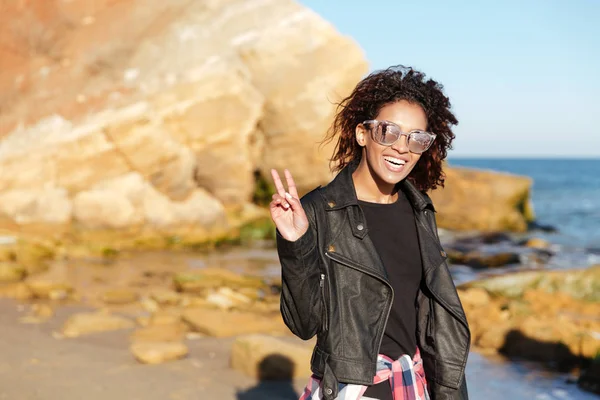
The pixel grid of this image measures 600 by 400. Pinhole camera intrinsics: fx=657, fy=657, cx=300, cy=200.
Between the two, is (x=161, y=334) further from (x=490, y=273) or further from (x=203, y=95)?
(x=203, y=95)

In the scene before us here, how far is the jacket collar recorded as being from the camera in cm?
269

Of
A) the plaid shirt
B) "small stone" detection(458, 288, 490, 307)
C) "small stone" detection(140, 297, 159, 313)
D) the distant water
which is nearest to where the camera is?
the plaid shirt

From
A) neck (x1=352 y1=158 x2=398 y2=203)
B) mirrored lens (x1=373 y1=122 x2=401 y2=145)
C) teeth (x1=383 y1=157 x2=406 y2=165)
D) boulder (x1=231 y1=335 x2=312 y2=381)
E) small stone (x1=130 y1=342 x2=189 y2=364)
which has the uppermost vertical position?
mirrored lens (x1=373 y1=122 x2=401 y2=145)

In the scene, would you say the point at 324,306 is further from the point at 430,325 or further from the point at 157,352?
the point at 157,352

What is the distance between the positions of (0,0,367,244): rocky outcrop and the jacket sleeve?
14.4m

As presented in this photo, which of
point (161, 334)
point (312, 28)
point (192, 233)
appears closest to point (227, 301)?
point (161, 334)

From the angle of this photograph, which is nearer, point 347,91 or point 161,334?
point 161,334

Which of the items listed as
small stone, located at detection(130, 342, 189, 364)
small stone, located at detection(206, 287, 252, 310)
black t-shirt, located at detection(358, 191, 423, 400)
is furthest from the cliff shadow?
black t-shirt, located at detection(358, 191, 423, 400)

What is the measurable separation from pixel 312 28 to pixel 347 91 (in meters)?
2.35

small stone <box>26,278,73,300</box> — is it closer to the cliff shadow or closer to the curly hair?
the cliff shadow

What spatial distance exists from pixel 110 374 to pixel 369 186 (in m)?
4.61

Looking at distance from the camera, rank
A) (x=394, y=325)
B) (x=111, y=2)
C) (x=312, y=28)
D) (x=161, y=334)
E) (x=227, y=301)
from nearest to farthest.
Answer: (x=394, y=325) < (x=161, y=334) < (x=227, y=301) < (x=312, y=28) < (x=111, y=2)

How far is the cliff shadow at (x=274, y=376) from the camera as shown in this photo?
6.27 meters

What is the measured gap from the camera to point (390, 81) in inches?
114
